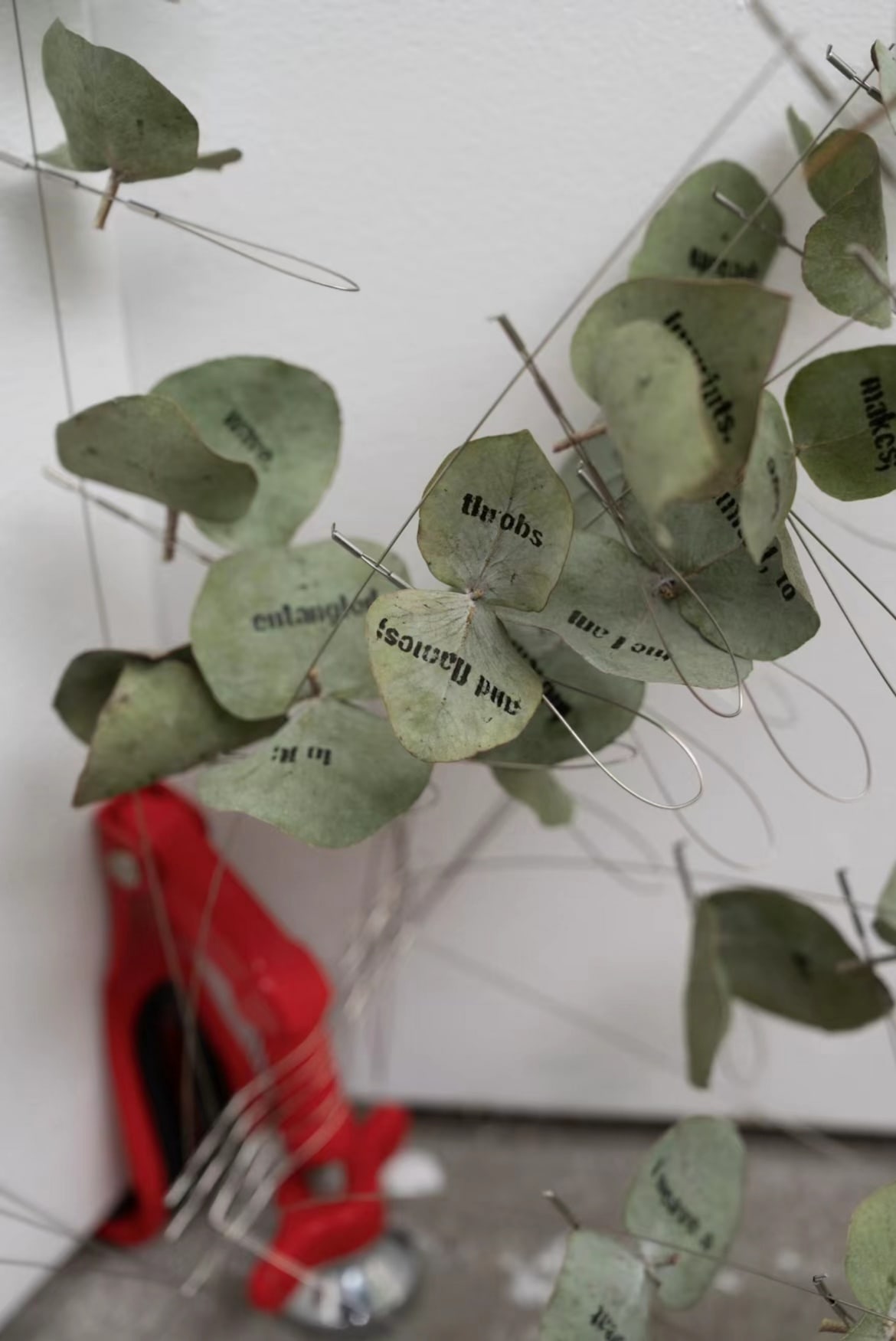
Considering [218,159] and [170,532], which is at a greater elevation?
[218,159]

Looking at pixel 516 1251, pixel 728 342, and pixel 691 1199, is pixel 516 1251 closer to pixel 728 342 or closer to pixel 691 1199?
pixel 691 1199

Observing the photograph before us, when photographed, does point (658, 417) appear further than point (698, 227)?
No

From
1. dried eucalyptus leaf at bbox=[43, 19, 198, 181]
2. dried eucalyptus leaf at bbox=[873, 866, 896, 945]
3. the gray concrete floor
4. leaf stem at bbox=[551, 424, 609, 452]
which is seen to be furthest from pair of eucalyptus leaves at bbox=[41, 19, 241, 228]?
the gray concrete floor

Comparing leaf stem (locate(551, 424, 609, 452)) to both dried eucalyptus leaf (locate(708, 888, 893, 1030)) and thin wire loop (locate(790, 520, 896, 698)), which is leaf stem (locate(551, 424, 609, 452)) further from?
dried eucalyptus leaf (locate(708, 888, 893, 1030))

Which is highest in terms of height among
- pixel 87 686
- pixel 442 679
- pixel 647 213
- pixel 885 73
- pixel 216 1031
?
pixel 885 73

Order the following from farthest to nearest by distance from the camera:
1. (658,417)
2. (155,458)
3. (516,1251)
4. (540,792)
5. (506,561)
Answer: (516,1251), (540,792), (155,458), (506,561), (658,417)

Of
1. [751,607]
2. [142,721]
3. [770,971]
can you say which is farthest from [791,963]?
[142,721]
